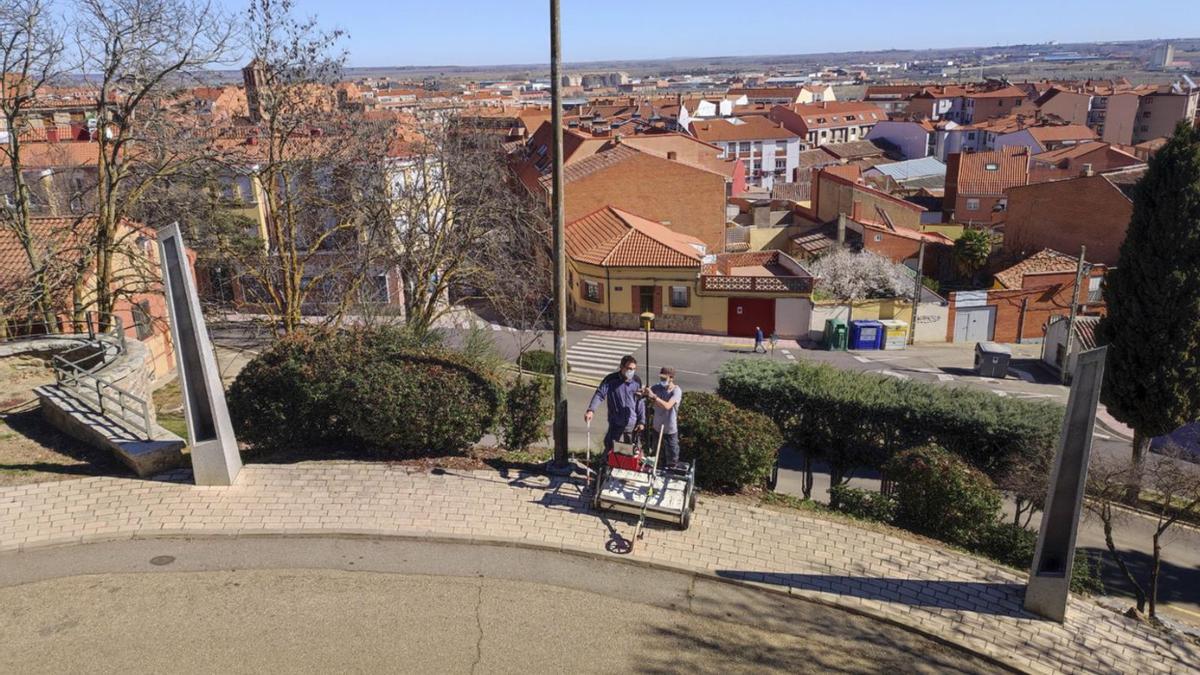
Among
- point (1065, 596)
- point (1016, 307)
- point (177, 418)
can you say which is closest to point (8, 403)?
point (177, 418)

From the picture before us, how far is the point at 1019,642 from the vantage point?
7973 mm

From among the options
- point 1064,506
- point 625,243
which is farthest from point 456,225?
point 1064,506

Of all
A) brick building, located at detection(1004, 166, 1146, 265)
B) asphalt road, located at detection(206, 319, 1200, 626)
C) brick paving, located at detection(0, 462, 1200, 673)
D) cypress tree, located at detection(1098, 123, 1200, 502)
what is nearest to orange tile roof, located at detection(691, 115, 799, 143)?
brick building, located at detection(1004, 166, 1146, 265)

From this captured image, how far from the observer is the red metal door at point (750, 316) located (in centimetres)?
3462

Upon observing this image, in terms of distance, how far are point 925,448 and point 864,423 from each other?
2076 millimetres

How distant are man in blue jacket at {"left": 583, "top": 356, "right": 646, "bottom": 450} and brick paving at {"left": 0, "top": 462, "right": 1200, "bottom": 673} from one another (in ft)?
3.51

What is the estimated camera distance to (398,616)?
784cm

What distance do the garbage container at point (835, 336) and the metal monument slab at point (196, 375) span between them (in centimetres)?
2745

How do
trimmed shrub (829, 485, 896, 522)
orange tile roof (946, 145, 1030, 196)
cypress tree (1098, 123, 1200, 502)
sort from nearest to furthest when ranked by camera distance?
trimmed shrub (829, 485, 896, 522) → cypress tree (1098, 123, 1200, 502) → orange tile roof (946, 145, 1030, 196)

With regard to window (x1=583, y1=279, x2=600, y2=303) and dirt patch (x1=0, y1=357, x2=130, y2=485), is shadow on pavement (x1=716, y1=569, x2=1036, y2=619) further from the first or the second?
window (x1=583, y1=279, x2=600, y2=303)

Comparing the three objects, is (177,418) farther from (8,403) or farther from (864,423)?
(864,423)

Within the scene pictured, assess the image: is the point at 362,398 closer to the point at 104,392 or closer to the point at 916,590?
the point at 104,392

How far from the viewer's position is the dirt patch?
1025 cm

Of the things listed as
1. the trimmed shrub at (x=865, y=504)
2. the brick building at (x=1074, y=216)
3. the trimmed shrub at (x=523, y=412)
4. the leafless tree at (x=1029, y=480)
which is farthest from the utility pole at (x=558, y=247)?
the brick building at (x=1074, y=216)
